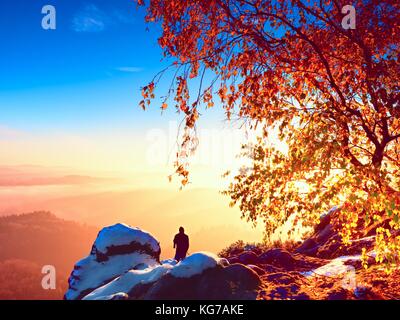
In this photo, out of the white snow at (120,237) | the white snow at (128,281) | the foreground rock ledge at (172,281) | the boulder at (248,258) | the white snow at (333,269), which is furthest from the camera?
the white snow at (120,237)


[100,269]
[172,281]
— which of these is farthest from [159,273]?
[100,269]

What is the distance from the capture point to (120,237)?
17.5 m

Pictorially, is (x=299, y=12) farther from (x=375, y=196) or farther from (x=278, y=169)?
(x=375, y=196)

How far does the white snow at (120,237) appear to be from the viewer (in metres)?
17.3

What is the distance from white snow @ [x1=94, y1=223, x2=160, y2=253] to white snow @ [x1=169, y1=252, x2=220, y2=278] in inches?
223

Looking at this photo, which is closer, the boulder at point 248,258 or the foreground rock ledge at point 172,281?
the foreground rock ledge at point 172,281

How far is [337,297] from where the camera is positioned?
11266 mm

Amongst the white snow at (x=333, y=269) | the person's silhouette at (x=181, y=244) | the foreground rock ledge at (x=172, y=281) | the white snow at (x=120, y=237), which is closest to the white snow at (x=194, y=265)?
the foreground rock ledge at (x=172, y=281)

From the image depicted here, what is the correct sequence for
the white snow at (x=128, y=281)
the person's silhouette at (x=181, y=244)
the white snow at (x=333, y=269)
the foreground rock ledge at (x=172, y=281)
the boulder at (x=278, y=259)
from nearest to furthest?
1. the foreground rock ledge at (x=172, y=281)
2. the white snow at (x=128, y=281)
3. the white snow at (x=333, y=269)
4. the boulder at (x=278, y=259)
5. the person's silhouette at (x=181, y=244)

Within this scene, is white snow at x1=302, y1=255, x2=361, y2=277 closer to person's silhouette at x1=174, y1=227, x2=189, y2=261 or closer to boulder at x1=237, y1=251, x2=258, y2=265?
boulder at x1=237, y1=251, x2=258, y2=265

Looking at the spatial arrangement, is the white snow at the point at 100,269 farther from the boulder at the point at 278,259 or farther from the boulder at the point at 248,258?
the boulder at the point at 278,259

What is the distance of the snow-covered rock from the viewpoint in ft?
52.3
